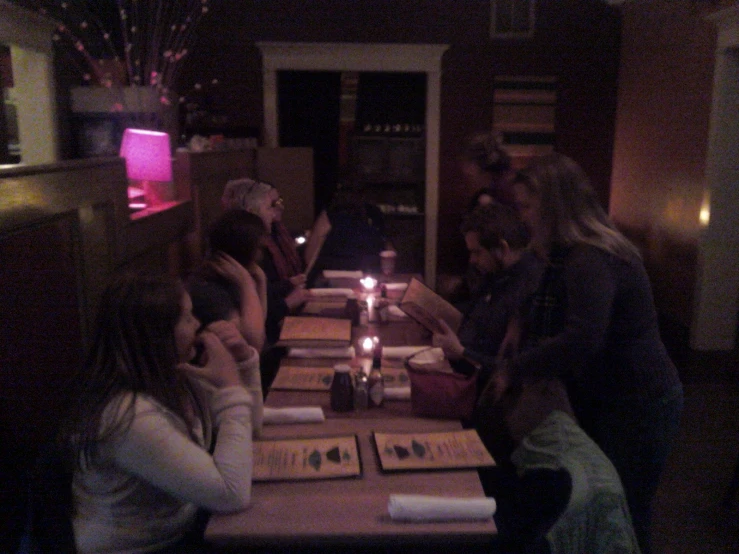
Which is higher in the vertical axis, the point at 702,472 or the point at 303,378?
the point at 303,378

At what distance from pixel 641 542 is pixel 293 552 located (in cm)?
109

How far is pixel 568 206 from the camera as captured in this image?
1.88 m

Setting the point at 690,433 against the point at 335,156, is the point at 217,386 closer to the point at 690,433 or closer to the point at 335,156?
the point at 690,433

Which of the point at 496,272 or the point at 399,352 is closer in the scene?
the point at 496,272

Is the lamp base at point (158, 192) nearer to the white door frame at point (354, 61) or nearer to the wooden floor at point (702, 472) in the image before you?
the wooden floor at point (702, 472)

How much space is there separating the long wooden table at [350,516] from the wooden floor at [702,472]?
1.39 metres

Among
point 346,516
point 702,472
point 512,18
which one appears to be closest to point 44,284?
point 346,516


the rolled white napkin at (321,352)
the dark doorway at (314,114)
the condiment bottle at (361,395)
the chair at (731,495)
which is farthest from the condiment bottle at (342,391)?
Answer: the dark doorway at (314,114)

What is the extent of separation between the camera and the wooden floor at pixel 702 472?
2.66m

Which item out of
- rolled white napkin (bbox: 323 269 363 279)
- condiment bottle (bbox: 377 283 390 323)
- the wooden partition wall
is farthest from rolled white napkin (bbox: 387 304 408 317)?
the wooden partition wall

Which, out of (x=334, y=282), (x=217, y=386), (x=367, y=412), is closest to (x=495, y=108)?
(x=334, y=282)

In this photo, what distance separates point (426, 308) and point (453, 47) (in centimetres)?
454

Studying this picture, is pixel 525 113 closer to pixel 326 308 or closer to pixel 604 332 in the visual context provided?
pixel 326 308

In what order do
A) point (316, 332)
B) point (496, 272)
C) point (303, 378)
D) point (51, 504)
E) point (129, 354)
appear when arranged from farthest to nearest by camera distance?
point (316, 332) < point (496, 272) < point (303, 378) < point (129, 354) < point (51, 504)
